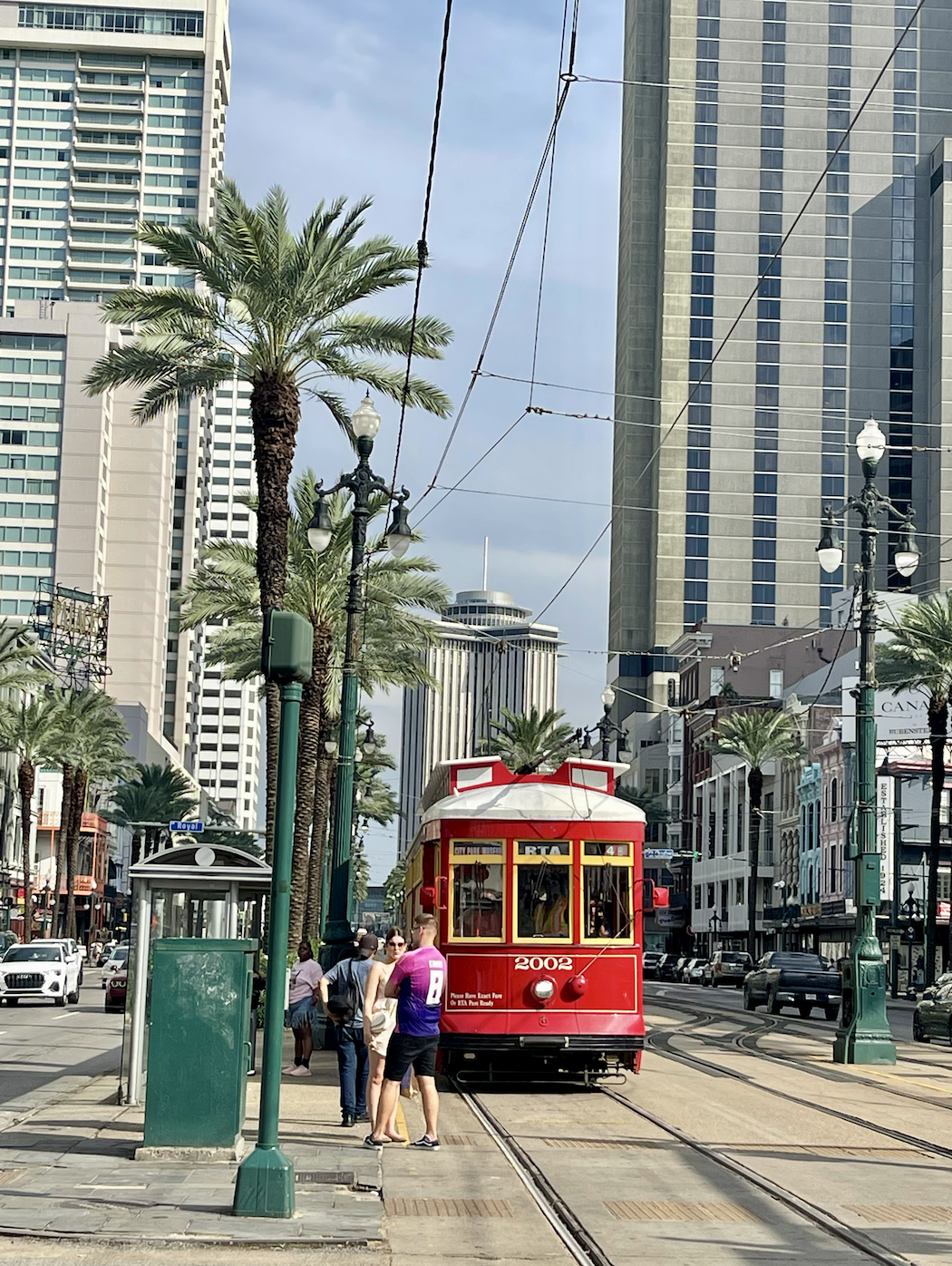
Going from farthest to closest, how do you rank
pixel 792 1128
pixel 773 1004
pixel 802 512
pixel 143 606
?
pixel 143 606 → pixel 802 512 → pixel 773 1004 → pixel 792 1128

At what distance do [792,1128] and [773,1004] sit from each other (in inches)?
1187

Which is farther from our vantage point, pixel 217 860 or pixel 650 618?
pixel 650 618

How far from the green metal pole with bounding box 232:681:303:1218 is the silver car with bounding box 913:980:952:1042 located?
2312 cm

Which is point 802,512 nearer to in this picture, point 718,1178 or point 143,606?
point 143,606

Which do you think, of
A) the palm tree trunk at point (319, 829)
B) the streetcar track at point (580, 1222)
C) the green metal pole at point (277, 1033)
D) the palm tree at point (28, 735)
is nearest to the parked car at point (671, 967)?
the palm tree at point (28, 735)

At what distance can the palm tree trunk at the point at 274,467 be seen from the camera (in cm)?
2795

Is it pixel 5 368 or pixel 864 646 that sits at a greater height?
pixel 5 368

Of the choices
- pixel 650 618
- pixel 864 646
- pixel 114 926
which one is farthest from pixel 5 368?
pixel 864 646

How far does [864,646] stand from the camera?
81.9 feet

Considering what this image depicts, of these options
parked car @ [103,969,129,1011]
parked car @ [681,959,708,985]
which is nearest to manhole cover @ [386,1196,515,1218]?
parked car @ [103,969,129,1011]

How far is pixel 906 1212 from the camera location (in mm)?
11141

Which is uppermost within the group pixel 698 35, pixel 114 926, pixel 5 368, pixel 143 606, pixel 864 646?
pixel 698 35

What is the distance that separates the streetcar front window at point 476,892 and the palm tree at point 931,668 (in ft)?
115

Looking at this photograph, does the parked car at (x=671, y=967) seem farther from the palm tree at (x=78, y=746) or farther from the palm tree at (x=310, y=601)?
the palm tree at (x=310, y=601)
